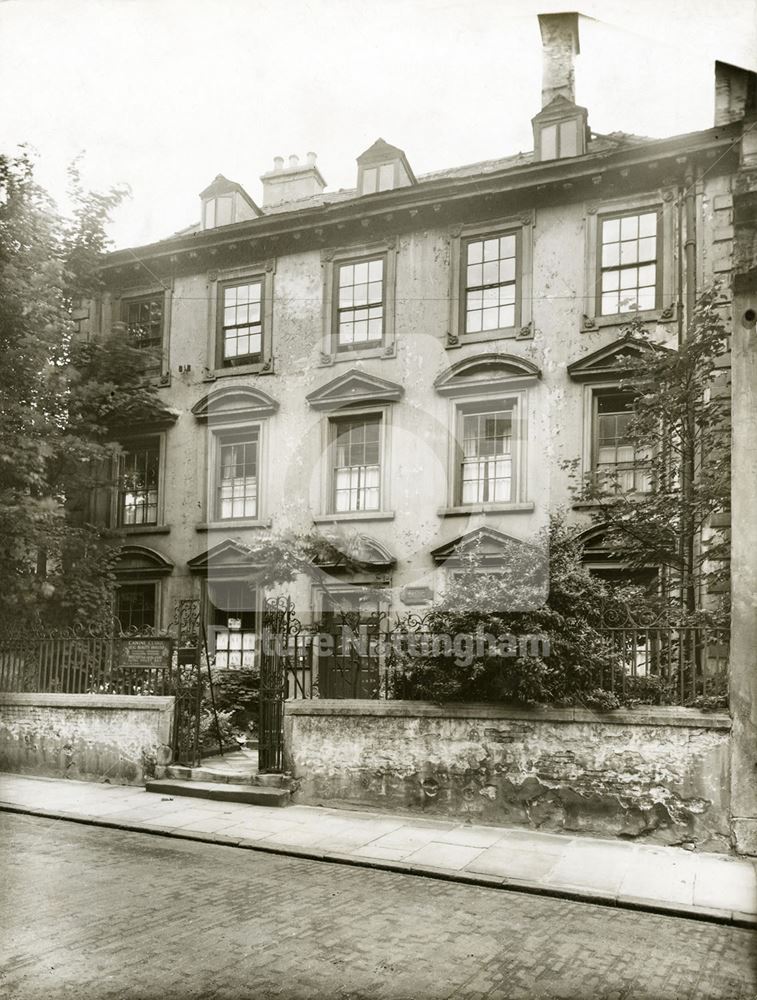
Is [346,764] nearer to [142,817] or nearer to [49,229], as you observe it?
[142,817]

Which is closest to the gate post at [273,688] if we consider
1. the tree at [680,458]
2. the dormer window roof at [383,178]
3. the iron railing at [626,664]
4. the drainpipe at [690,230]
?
the iron railing at [626,664]

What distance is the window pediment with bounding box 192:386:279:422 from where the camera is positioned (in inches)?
525

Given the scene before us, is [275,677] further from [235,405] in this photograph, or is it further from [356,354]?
[356,354]

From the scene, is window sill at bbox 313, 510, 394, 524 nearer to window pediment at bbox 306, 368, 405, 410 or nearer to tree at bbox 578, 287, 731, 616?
window pediment at bbox 306, 368, 405, 410

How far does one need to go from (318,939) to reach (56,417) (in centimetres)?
840

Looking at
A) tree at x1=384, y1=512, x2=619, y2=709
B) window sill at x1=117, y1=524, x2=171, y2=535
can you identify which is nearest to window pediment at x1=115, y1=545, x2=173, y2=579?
window sill at x1=117, y1=524, x2=171, y2=535

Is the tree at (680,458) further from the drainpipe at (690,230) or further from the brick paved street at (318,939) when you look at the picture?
the brick paved street at (318,939)

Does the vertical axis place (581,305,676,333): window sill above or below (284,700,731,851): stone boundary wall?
above

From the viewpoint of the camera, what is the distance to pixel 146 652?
10195 millimetres

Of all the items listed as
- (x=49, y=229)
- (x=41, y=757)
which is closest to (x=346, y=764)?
(x=41, y=757)

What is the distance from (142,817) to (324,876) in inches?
110

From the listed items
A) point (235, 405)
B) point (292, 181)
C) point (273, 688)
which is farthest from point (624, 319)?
point (273, 688)

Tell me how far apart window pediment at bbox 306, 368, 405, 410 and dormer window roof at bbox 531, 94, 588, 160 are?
4746 mm

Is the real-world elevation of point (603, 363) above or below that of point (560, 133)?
below
